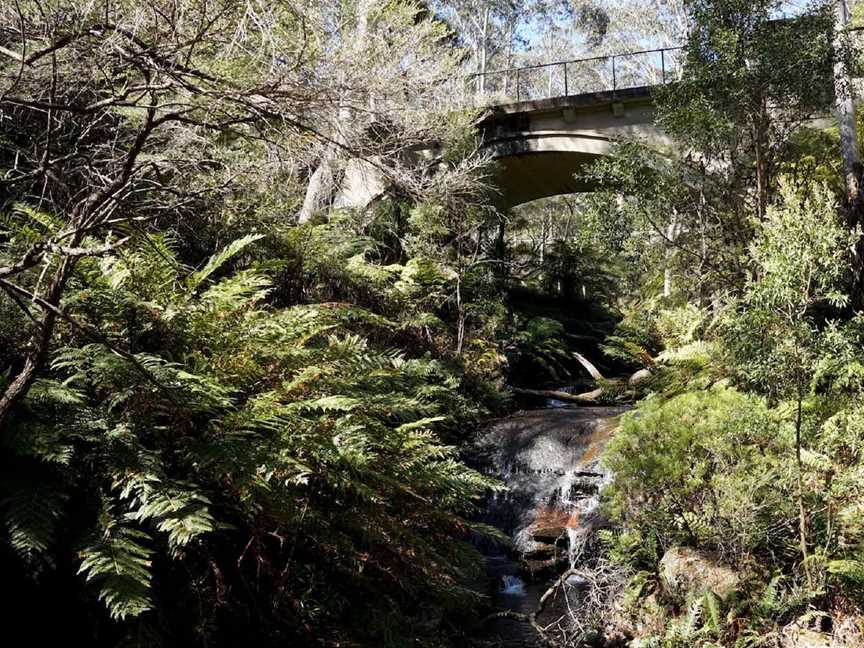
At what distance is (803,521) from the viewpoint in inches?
190

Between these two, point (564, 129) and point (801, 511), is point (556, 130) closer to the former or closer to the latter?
point (564, 129)

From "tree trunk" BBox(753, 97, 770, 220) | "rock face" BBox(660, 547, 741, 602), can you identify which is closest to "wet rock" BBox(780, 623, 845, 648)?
"rock face" BBox(660, 547, 741, 602)

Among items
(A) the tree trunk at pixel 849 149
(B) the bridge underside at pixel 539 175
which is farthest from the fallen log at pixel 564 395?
(A) the tree trunk at pixel 849 149

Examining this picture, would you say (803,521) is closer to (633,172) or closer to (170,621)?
(170,621)

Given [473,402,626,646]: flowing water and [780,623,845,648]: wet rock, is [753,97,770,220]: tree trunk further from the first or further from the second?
[780,623,845,648]: wet rock

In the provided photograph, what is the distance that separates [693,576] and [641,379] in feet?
23.0

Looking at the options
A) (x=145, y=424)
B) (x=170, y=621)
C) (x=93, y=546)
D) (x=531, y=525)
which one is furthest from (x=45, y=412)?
(x=531, y=525)

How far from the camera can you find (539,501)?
314 inches

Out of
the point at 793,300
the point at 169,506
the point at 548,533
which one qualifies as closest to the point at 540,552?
the point at 548,533

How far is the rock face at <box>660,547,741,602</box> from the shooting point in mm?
5043

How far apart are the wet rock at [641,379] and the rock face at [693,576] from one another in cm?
648

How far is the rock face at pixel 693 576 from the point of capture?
199 inches

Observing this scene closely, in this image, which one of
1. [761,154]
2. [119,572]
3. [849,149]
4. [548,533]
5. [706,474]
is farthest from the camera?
[849,149]

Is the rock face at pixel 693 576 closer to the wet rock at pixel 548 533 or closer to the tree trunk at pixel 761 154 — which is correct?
the wet rock at pixel 548 533
